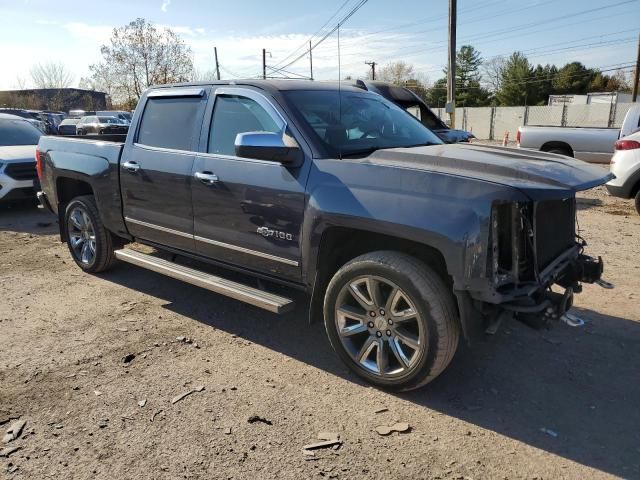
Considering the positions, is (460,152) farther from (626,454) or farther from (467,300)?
(626,454)

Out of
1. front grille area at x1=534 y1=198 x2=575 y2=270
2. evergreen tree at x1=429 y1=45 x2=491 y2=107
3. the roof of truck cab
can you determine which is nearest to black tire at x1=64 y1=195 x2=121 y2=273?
the roof of truck cab

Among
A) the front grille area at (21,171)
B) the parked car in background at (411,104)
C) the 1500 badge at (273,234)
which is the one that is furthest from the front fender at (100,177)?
the parked car in background at (411,104)

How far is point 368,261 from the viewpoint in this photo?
3.28 meters

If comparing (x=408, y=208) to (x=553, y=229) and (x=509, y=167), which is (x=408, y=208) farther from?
(x=553, y=229)

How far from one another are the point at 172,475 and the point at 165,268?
2.21m

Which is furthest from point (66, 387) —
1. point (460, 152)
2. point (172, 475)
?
point (460, 152)

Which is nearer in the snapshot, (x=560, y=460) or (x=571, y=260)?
(x=560, y=460)

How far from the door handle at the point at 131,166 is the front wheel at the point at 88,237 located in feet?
2.84

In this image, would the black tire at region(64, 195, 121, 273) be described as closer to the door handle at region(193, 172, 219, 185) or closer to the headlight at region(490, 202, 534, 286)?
the door handle at region(193, 172, 219, 185)

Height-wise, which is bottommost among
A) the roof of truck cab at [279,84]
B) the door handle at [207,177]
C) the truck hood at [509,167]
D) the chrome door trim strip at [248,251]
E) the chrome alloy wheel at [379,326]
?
the chrome alloy wheel at [379,326]

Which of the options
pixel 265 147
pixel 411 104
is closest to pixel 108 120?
pixel 411 104

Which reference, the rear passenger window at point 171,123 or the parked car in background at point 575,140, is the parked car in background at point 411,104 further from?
the rear passenger window at point 171,123

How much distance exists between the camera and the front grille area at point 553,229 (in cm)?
335

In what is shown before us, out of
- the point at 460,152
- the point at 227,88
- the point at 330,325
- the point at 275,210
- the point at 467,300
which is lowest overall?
the point at 330,325
